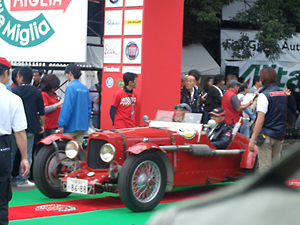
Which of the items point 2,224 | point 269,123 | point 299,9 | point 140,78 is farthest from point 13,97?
point 299,9

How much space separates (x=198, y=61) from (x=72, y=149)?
10.5 m

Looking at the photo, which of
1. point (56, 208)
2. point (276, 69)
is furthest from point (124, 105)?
point (276, 69)

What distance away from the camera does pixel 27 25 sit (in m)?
10.2

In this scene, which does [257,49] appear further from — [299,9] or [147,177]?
[147,177]

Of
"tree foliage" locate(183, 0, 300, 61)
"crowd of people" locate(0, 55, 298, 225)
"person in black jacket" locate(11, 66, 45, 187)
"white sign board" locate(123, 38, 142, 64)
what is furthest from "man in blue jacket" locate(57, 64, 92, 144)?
"tree foliage" locate(183, 0, 300, 61)

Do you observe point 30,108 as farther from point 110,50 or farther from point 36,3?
point 36,3

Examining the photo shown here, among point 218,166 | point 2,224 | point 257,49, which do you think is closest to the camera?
point 2,224

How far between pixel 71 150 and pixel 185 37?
35.7ft

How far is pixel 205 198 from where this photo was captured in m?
1.03

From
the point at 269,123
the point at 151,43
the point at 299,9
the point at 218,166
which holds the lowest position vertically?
the point at 218,166

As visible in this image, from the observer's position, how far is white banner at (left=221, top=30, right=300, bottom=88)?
16.5 meters

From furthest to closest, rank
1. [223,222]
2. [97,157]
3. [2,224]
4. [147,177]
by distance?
1. [97,157]
2. [147,177]
3. [2,224]
4. [223,222]

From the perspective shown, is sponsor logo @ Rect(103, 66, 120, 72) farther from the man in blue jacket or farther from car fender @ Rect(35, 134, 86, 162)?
car fender @ Rect(35, 134, 86, 162)

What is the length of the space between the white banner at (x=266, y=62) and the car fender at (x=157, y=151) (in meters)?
11.2
